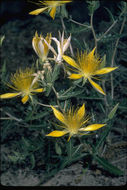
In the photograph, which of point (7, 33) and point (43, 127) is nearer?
point (43, 127)

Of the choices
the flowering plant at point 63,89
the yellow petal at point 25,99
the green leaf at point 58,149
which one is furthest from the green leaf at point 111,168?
the yellow petal at point 25,99

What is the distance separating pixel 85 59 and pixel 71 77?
0.42 feet

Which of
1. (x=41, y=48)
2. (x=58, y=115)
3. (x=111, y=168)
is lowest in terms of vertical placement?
(x=111, y=168)

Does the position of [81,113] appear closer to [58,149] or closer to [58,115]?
[58,115]

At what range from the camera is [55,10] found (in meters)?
0.96

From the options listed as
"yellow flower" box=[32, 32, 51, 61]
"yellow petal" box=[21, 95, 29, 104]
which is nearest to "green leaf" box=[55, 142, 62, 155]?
"yellow petal" box=[21, 95, 29, 104]

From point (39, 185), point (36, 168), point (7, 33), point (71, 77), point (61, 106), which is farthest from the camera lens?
point (7, 33)

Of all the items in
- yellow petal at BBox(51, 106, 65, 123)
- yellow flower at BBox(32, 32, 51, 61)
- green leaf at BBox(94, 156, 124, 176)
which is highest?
yellow flower at BBox(32, 32, 51, 61)

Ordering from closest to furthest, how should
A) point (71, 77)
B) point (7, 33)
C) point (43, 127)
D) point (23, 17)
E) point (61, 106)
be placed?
point (71, 77) < point (61, 106) < point (43, 127) < point (7, 33) < point (23, 17)

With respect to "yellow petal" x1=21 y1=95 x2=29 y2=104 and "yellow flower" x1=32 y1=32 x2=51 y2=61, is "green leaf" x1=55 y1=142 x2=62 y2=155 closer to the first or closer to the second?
"yellow petal" x1=21 y1=95 x2=29 y2=104

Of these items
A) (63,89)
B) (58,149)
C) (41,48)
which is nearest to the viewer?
(41,48)

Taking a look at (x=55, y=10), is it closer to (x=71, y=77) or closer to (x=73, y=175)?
(x=71, y=77)

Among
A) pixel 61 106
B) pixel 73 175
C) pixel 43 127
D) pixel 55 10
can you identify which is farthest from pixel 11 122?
pixel 55 10

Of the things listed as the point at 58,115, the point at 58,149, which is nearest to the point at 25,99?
the point at 58,115
